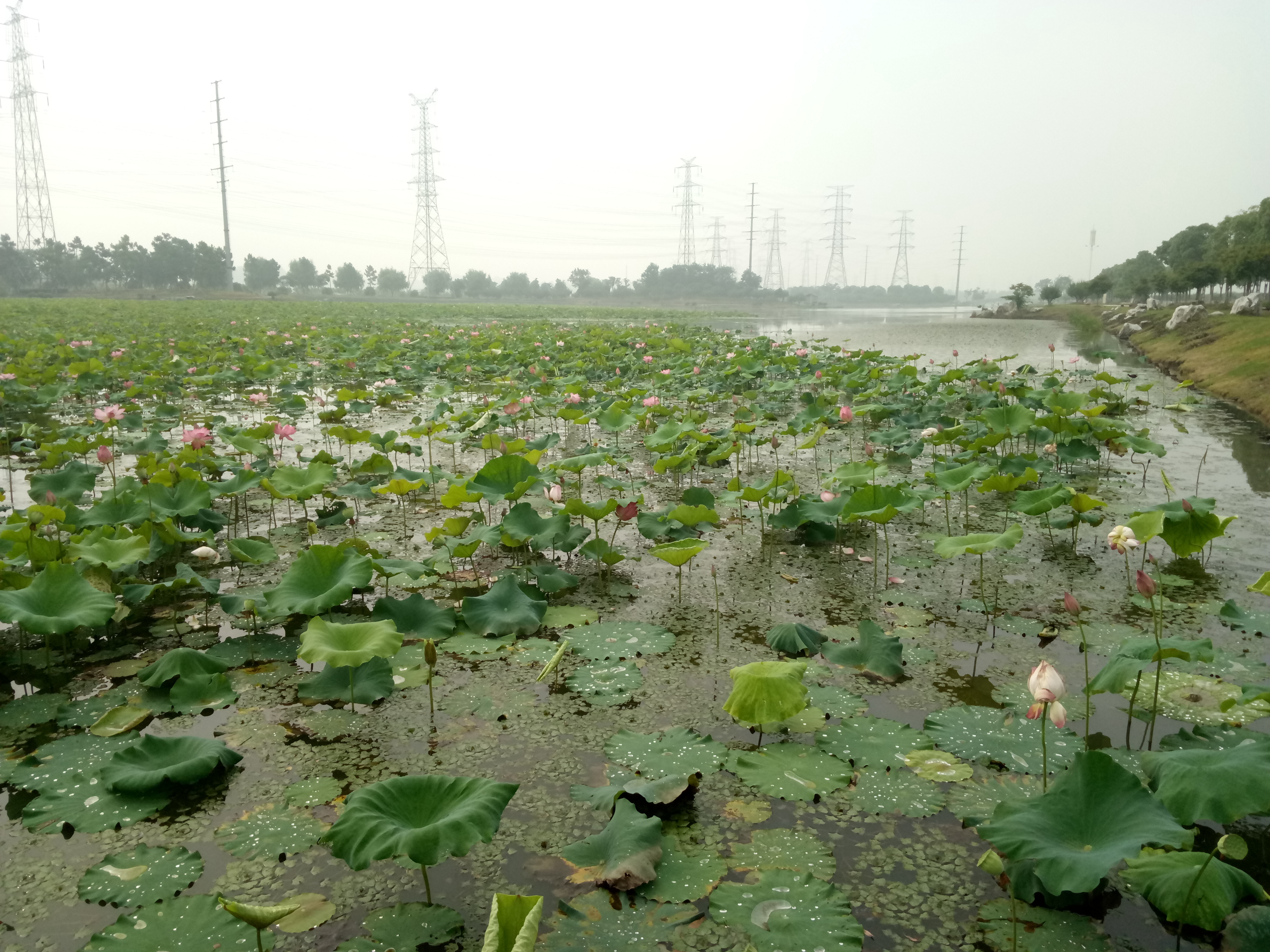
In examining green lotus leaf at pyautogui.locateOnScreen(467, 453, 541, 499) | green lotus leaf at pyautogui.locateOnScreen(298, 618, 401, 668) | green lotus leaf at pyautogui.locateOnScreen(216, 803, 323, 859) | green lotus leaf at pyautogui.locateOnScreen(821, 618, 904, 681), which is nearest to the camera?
green lotus leaf at pyautogui.locateOnScreen(216, 803, 323, 859)

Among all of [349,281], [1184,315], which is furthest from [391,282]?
[1184,315]

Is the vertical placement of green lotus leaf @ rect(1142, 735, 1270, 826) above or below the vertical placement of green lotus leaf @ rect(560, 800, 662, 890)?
above

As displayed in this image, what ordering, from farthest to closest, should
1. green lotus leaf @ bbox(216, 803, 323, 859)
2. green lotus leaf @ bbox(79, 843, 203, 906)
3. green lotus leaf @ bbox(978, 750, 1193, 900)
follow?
green lotus leaf @ bbox(216, 803, 323, 859) < green lotus leaf @ bbox(79, 843, 203, 906) < green lotus leaf @ bbox(978, 750, 1193, 900)

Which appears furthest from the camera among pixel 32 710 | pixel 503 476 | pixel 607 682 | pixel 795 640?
pixel 503 476

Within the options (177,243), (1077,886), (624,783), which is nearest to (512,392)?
(624,783)

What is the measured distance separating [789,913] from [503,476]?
241 centimetres

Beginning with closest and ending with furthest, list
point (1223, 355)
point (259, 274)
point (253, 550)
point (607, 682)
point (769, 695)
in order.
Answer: point (769, 695)
point (607, 682)
point (253, 550)
point (1223, 355)
point (259, 274)

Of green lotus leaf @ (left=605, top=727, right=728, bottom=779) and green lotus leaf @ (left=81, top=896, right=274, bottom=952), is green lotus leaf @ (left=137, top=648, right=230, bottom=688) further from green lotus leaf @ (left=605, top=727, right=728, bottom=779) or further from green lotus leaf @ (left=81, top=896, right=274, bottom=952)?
green lotus leaf @ (left=605, top=727, right=728, bottom=779)

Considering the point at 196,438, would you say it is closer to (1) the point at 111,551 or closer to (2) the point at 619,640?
(1) the point at 111,551

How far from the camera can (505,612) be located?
283 centimetres

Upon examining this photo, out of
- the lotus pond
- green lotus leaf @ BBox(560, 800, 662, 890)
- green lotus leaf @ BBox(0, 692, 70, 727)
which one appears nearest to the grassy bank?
the lotus pond

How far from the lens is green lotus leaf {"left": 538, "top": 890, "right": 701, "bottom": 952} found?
1436mm

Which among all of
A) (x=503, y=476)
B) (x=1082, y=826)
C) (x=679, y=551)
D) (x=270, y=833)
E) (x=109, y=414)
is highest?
(x=109, y=414)

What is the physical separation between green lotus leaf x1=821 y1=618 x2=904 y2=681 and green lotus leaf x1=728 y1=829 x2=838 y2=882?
865 millimetres
